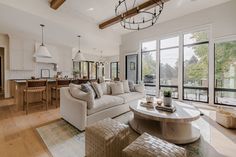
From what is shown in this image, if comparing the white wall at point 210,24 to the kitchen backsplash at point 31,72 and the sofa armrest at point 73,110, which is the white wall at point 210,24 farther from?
the kitchen backsplash at point 31,72

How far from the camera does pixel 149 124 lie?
2.57m

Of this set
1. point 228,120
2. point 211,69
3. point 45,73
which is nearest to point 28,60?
point 45,73

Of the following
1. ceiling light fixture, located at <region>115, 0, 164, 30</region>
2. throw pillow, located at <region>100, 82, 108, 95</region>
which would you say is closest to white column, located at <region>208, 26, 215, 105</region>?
ceiling light fixture, located at <region>115, 0, 164, 30</region>

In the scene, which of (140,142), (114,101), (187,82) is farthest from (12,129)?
(187,82)

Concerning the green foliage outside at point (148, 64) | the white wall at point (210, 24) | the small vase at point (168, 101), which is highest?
the white wall at point (210, 24)

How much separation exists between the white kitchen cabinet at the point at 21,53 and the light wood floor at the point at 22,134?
3.14m

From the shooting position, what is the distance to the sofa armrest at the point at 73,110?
2434mm

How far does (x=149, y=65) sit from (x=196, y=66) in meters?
2.08

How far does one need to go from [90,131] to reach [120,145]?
17.2 inches

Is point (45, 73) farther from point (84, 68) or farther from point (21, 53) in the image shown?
point (84, 68)

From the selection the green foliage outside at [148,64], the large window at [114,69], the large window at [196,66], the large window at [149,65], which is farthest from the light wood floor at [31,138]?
the large window at [114,69]

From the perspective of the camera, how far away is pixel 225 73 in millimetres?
4117

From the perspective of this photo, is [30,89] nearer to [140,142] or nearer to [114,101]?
[114,101]

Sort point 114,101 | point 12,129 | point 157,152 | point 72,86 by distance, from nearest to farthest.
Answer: point 157,152, point 12,129, point 72,86, point 114,101
